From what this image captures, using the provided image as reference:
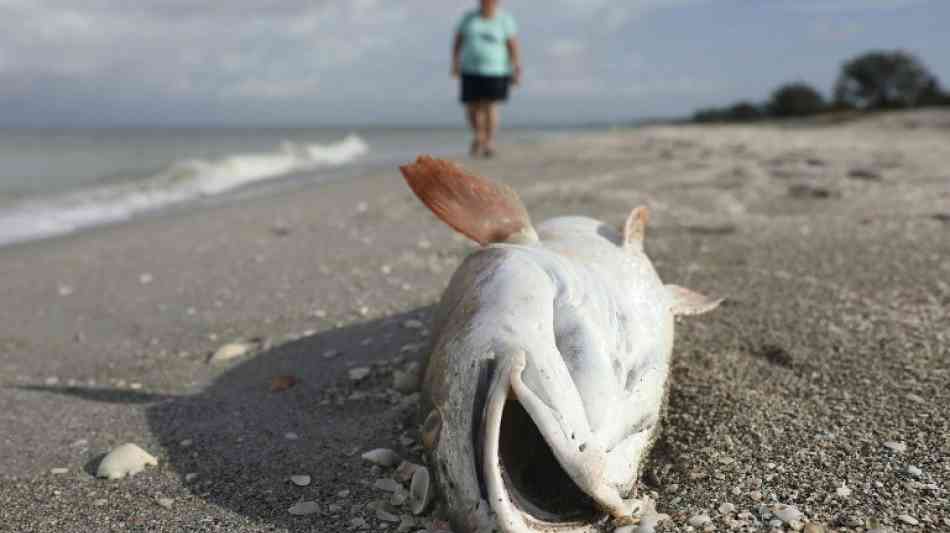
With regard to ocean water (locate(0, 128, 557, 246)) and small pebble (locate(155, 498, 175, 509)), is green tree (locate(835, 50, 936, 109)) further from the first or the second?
small pebble (locate(155, 498, 175, 509))

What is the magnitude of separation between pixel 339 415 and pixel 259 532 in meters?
0.84

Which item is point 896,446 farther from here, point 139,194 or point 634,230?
point 139,194

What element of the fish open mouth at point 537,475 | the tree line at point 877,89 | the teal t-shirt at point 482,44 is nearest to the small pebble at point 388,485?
the fish open mouth at point 537,475

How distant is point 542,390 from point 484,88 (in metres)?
9.07

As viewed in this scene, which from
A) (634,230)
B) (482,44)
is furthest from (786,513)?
(482,44)

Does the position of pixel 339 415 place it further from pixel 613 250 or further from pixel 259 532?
pixel 613 250

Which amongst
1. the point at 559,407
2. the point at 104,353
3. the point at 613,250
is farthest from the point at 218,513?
the point at 104,353

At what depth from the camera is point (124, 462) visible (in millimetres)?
2756

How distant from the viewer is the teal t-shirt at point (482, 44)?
10414 millimetres

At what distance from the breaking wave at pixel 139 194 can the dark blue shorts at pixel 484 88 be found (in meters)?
3.59

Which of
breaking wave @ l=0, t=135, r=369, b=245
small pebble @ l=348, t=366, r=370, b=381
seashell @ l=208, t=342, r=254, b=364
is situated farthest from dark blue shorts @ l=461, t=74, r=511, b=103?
small pebble @ l=348, t=366, r=370, b=381

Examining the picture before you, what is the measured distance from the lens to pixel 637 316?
2.62 meters

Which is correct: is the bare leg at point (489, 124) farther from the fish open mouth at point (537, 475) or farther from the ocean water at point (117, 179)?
the fish open mouth at point (537, 475)

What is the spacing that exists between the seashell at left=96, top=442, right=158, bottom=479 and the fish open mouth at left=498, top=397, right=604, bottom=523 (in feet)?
4.61
